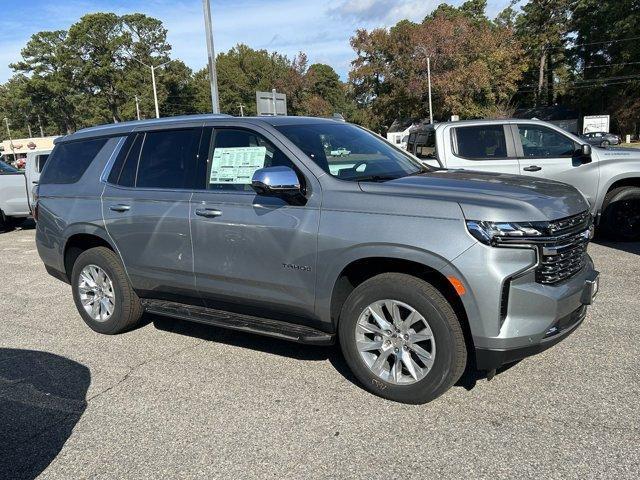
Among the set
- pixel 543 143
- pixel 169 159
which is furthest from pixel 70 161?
pixel 543 143

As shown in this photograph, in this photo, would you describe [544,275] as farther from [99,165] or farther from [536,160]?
[536,160]

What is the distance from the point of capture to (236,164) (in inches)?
167

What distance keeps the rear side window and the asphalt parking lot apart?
162 cm

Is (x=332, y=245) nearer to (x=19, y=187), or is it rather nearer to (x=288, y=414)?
(x=288, y=414)

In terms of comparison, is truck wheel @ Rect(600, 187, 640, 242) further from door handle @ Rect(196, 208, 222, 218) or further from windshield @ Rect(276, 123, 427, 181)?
door handle @ Rect(196, 208, 222, 218)

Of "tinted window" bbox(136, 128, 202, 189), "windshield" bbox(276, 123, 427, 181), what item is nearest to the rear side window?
"tinted window" bbox(136, 128, 202, 189)

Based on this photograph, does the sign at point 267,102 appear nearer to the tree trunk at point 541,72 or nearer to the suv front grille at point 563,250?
the suv front grille at point 563,250

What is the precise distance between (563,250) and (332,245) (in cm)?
143

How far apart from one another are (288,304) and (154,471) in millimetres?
1404

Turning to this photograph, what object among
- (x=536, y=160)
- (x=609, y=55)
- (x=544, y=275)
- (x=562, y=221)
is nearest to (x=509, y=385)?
(x=544, y=275)

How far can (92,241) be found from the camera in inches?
208

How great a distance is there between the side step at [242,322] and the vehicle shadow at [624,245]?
558 cm

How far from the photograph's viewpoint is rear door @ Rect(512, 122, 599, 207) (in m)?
7.85

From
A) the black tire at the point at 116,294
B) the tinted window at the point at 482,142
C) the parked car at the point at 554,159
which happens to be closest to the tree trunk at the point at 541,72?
the parked car at the point at 554,159
